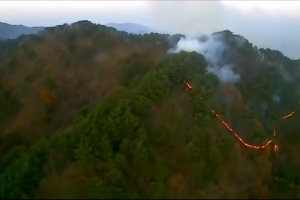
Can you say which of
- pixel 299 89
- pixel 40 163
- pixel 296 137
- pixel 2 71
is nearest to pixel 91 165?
pixel 40 163

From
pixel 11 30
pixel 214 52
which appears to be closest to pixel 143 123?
pixel 214 52

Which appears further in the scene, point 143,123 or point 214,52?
point 214,52

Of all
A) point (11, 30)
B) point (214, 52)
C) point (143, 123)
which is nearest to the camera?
point (143, 123)

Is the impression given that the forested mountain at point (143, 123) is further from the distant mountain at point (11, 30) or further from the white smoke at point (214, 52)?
the distant mountain at point (11, 30)

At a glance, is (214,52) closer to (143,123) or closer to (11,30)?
(143,123)

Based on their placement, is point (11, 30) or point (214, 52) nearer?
point (214, 52)

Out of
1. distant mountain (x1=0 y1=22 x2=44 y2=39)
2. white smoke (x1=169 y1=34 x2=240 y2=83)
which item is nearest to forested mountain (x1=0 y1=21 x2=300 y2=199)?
white smoke (x1=169 y1=34 x2=240 y2=83)

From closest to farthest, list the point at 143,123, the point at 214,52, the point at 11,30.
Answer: the point at 143,123
the point at 214,52
the point at 11,30

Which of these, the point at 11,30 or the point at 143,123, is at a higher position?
→ the point at 11,30

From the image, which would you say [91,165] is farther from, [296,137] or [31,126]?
[296,137]
